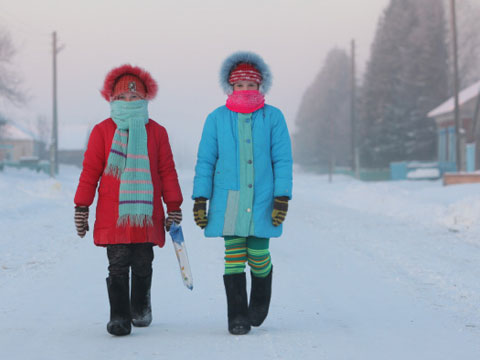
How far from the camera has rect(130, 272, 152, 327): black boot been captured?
4516 mm

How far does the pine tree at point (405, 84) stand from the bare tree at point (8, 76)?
2403 cm

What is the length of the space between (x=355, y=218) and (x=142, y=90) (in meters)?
10.1

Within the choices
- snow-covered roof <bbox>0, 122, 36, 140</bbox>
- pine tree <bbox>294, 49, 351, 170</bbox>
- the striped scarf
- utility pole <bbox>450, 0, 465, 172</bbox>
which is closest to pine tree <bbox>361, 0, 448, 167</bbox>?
utility pole <bbox>450, 0, 465, 172</bbox>

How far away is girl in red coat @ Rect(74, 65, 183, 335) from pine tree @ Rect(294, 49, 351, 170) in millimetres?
58651

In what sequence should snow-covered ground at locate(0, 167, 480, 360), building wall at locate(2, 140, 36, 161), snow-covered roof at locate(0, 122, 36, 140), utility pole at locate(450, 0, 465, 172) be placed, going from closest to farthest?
snow-covered ground at locate(0, 167, 480, 360), utility pole at locate(450, 0, 465, 172), snow-covered roof at locate(0, 122, 36, 140), building wall at locate(2, 140, 36, 161)

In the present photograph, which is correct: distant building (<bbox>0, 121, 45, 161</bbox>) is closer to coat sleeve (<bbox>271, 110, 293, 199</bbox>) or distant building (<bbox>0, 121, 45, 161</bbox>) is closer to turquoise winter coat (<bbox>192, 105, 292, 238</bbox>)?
turquoise winter coat (<bbox>192, 105, 292, 238</bbox>)

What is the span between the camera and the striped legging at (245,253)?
175 inches

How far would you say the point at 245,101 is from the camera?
445cm

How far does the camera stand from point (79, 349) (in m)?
3.86

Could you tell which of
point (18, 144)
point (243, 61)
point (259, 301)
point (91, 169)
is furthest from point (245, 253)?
point (18, 144)

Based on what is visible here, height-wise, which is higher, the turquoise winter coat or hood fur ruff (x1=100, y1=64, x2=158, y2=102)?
hood fur ruff (x1=100, y1=64, x2=158, y2=102)

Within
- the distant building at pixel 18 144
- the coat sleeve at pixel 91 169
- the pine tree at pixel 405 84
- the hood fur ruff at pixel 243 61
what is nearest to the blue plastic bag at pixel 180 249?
the coat sleeve at pixel 91 169

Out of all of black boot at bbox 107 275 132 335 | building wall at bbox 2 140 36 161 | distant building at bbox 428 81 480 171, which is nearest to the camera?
black boot at bbox 107 275 132 335

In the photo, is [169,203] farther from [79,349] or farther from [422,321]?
[422,321]
